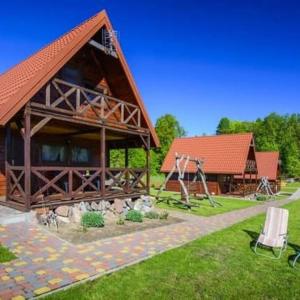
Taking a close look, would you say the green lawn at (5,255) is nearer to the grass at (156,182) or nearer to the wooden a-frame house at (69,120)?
the wooden a-frame house at (69,120)

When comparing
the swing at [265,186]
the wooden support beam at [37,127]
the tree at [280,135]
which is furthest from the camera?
the tree at [280,135]

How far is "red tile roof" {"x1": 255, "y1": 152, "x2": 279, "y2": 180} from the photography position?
30.5 metres

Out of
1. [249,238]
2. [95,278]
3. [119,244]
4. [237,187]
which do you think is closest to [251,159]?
[237,187]

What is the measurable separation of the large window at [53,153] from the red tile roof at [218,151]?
14.0 metres

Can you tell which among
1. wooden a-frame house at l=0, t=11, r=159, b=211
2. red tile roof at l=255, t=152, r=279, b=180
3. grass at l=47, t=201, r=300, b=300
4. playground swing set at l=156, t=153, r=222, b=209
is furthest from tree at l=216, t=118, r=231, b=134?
grass at l=47, t=201, r=300, b=300

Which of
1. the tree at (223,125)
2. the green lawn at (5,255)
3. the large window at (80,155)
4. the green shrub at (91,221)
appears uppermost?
the tree at (223,125)

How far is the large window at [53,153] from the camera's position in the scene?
1260 cm

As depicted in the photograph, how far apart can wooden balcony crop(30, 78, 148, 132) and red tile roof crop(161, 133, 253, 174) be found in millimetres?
12503

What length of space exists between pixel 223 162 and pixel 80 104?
604 inches

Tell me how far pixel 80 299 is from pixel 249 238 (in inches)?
216

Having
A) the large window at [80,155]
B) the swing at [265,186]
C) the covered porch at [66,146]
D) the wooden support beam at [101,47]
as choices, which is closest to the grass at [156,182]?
the swing at [265,186]

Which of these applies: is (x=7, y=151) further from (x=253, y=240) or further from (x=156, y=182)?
(x=156, y=182)

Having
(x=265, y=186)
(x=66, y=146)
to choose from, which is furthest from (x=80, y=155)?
(x=265, y=186)

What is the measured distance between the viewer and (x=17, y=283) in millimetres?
4535
